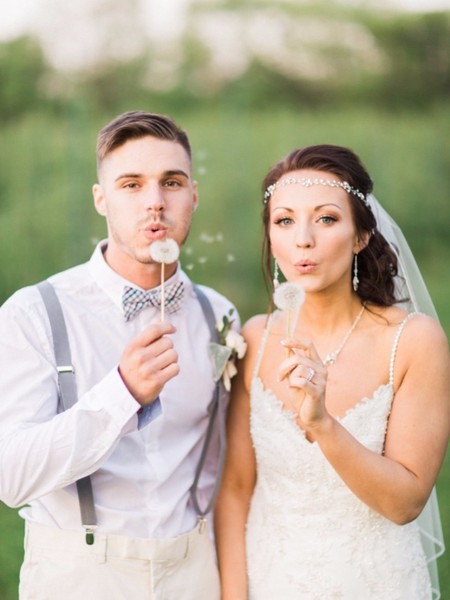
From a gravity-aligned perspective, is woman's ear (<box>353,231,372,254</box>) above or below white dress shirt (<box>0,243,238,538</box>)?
above

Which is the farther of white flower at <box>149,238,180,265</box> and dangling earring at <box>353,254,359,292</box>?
dangling earring at <box>353,254,359,292</box>

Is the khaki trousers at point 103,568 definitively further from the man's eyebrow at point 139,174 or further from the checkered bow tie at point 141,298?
the man's eyebrow at point 139,174

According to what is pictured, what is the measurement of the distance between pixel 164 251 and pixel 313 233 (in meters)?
0.53

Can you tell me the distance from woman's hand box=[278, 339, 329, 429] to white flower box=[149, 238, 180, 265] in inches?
23.9

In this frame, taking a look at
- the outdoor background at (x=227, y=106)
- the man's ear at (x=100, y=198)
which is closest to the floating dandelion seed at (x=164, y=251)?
the man's ear at (x=100, y=198)

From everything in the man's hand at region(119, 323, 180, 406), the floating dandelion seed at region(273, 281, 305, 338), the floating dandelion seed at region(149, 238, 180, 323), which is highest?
the floating dandelion seed at region(149, 238, 180, 323)

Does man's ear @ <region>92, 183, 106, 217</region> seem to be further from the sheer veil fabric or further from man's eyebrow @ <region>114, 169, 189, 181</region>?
the sheer veil fabric

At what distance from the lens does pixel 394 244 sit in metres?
3.82

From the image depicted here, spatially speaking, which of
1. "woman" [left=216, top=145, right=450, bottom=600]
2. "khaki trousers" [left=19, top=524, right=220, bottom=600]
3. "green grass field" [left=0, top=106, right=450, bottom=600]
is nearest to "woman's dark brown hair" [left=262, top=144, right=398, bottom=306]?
"woman" [left=216, top=145, right=450, bottom=600]

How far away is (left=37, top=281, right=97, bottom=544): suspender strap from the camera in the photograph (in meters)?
3.24

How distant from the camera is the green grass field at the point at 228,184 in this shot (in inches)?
396

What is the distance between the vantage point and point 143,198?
3.45 meters

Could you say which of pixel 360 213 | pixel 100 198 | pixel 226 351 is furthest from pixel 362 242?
pixel 100 198

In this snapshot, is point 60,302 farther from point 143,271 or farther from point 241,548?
point 241,548
